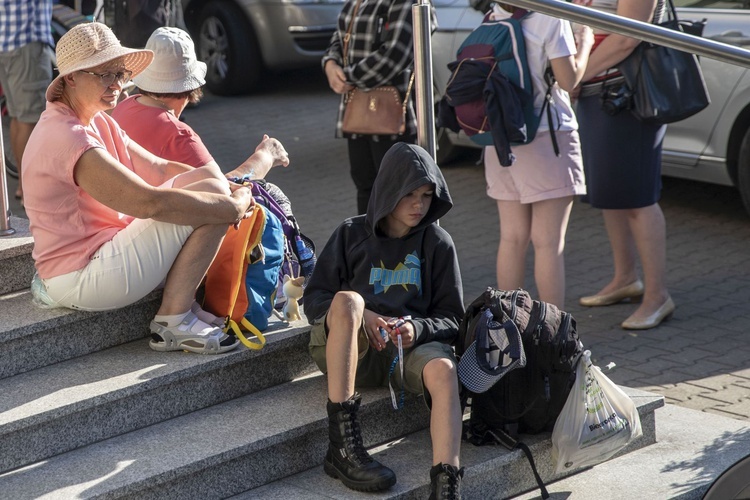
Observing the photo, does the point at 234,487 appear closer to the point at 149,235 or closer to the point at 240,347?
the point at 240,347

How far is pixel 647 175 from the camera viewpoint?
Result: 595 cm

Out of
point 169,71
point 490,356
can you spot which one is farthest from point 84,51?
point 490,356

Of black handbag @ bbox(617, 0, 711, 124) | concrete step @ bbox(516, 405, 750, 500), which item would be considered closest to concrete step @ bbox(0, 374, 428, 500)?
concrete step @ bbox(516, 405, 750, 500)

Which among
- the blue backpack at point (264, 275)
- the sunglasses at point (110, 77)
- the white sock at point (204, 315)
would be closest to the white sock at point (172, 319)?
the white sock at point (204, 315)

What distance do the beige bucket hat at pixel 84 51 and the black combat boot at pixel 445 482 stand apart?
1.80 meters

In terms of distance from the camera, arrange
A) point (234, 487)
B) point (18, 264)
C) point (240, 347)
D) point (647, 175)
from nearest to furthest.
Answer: point (234, 487)
point (240, 347)
point (18, 264)
point (647, 175)

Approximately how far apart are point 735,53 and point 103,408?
2364mm

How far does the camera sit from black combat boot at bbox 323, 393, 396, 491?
405 centimetres

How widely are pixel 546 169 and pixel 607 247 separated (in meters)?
2.06

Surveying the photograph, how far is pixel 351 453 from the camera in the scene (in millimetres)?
4086

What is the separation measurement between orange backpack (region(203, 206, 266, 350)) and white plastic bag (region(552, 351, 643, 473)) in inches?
44.6

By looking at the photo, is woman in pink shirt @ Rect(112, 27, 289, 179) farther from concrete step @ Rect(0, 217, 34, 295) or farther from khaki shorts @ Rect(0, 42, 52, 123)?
khaki shorts @ Rect(0, 42, 52, 123)

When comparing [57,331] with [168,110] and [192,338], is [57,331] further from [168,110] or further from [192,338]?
[168,110]

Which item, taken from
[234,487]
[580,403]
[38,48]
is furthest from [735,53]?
[38,48]
